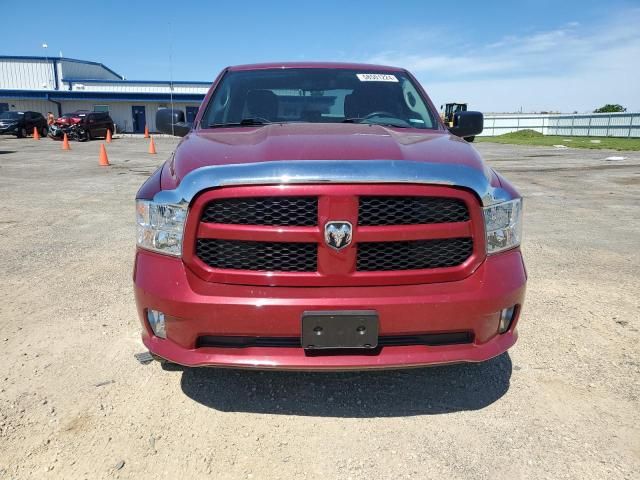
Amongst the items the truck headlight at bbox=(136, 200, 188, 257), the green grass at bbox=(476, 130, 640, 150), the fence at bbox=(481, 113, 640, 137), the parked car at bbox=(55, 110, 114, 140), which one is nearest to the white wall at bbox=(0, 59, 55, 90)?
the parked car at bbox=(55, 110, 114, 140)

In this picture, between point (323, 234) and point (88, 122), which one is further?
point (88, 122)

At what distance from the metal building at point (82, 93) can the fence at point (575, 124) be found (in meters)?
27.9

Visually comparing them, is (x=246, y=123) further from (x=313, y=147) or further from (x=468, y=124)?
(x=468, y=124)

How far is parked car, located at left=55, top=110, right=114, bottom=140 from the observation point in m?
26.9

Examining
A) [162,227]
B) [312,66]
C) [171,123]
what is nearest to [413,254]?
[162,227]

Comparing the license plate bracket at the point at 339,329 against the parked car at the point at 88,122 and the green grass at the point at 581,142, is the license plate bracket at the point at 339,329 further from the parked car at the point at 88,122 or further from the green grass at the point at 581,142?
the parked car at the point at 88,122

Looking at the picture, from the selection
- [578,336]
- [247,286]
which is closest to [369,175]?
[247,286]

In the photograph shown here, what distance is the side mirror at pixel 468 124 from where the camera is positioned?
382 cm

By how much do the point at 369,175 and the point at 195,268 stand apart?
2.86ft

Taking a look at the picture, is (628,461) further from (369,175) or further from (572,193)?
(572,193)

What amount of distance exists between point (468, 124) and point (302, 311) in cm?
254

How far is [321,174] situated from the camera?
2.03 metres

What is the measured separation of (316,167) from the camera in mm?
2041

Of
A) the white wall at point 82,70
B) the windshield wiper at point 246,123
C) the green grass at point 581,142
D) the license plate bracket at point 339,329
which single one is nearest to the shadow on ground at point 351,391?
the license plate bracket at point 339,329
